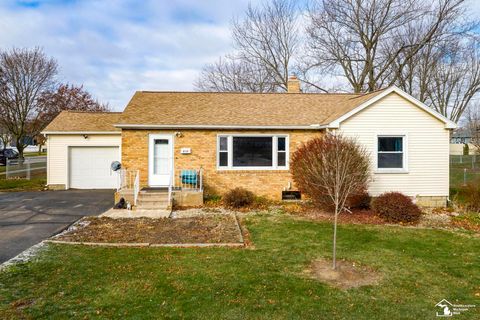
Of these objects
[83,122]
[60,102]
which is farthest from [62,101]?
[83,122]

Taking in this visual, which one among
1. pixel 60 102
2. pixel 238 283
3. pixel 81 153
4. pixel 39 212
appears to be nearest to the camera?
pixel 238 283

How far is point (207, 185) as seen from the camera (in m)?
14.1

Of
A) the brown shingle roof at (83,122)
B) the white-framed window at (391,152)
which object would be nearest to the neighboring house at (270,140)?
the white-framed window at (391,152)

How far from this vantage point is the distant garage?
17938 mm

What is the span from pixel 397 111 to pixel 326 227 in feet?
21.1

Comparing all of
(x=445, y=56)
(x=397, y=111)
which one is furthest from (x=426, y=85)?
(x=397, y=111)

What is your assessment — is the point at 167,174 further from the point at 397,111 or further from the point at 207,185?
the point at 397,111

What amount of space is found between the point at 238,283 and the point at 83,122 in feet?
53.4

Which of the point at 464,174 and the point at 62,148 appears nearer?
the point at 62,148

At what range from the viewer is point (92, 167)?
727 inches

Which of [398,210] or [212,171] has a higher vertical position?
[212,171]

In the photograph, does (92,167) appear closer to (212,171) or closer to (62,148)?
(62,148)

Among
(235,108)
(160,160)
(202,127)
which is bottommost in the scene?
(160,160)

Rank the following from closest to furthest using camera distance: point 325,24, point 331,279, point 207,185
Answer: point 331,279 < point 207,185 < point 325,24
